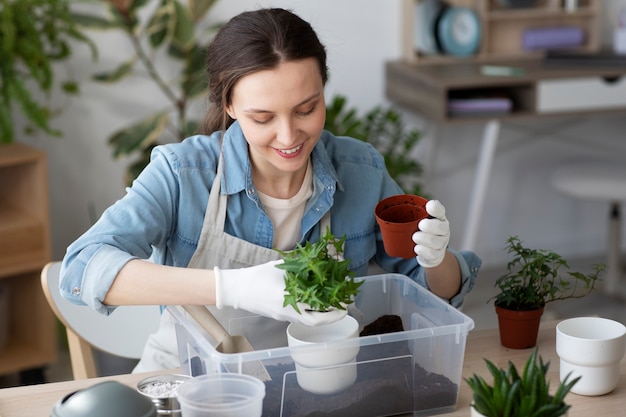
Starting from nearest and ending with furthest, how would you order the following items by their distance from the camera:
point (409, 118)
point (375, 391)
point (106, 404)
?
point (106, 404) → point (375, 391) → point (409, 118)

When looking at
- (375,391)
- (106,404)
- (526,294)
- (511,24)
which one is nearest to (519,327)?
(526,294)

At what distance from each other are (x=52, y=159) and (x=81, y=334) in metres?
1.63

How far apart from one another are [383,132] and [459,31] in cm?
56

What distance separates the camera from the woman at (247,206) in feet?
4.38

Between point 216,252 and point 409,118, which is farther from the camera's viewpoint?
point 409,118

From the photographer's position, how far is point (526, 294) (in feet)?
4.72

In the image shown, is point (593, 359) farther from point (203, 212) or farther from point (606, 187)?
point (606, 187)

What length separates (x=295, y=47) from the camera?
Result: 1.43m

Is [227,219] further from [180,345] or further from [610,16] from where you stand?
[610,16]

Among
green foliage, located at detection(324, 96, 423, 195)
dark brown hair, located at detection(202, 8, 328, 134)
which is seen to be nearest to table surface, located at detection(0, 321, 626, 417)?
dark brown hair, located at detection(202, 8, 328, 134)

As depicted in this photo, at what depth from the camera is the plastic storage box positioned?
3.70ft

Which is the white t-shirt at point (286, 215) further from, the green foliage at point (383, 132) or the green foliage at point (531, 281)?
the green foliage at point (383, 132)

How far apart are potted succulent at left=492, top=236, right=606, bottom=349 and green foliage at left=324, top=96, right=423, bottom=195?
4.60 feet

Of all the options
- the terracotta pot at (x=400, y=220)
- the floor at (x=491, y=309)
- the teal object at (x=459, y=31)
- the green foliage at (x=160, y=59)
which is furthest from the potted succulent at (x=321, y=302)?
the teal object at (x=459, y=31)
